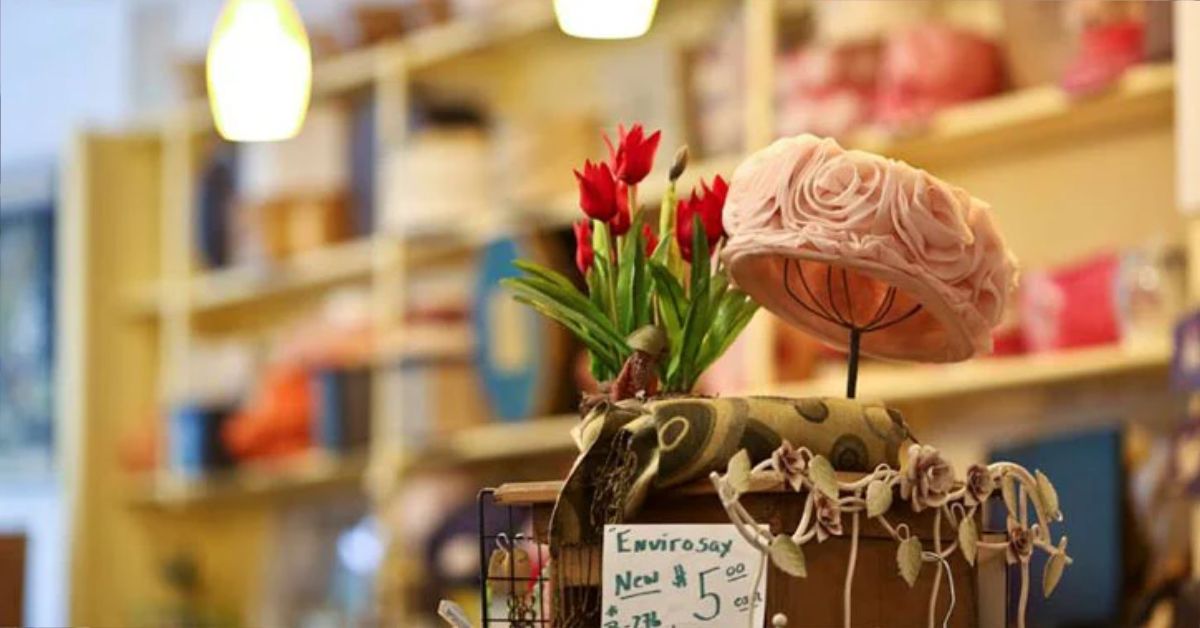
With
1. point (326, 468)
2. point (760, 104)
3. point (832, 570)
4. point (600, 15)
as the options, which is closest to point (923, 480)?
point (832, 570)

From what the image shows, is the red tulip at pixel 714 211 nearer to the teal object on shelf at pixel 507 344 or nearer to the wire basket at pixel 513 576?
the wire basket at pixel 513 576

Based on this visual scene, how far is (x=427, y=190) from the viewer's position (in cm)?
431

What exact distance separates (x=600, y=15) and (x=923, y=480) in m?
1.24

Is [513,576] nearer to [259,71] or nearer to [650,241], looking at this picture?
[650,241]

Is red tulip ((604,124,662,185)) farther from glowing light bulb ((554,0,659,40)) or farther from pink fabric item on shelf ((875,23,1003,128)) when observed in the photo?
pink fabric item on shelf ((875,23,1003,128))

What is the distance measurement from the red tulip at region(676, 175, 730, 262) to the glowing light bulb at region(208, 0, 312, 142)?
1549 millimetres

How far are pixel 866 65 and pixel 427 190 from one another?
3.86 feet

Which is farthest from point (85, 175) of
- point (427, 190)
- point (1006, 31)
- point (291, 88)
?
point (1006, 31)

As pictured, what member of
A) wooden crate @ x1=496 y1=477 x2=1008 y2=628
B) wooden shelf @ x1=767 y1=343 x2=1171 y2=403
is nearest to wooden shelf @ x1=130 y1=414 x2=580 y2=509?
wooden shelf @ x1=767 y1=343 x2=1171 y2=403

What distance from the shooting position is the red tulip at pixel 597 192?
5.07ft

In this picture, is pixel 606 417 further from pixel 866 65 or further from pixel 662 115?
pixel 662 115

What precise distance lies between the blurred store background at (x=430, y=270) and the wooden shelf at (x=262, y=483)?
1cm

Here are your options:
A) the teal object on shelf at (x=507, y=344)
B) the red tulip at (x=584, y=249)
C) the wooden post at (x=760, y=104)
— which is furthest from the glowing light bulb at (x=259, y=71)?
the red tulip at (x=584, y=249)

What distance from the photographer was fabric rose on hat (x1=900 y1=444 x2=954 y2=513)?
1.35 m
